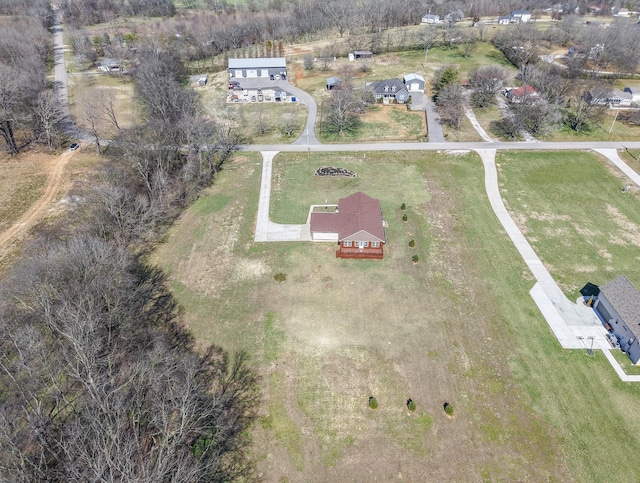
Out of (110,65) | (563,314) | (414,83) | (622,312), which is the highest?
(110,65)

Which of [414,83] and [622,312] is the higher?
[414,83]

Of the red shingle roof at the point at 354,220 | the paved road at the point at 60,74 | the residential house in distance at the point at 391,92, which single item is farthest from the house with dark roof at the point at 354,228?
the paved road at the point at 60,74

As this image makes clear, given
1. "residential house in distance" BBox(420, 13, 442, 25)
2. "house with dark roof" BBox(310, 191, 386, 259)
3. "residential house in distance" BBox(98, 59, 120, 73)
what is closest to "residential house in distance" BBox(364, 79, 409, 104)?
"house with dark roof" BBox(310, 191, 386, 259)

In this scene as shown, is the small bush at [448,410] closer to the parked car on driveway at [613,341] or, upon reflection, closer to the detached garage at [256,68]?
the parked car on driveway at [613,341]

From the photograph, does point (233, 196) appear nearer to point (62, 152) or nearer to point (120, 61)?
point (62, 152)

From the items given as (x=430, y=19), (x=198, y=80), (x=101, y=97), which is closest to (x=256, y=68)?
(x=198, y=80)

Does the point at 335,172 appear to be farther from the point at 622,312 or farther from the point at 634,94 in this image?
the point at 634,94

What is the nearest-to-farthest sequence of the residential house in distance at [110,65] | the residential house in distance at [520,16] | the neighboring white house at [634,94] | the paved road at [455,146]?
the paved road at [455,146]
the neighboring white house at [634,94]
the residential house in distance at [110,65]
the residential house in distance at [520,16]
